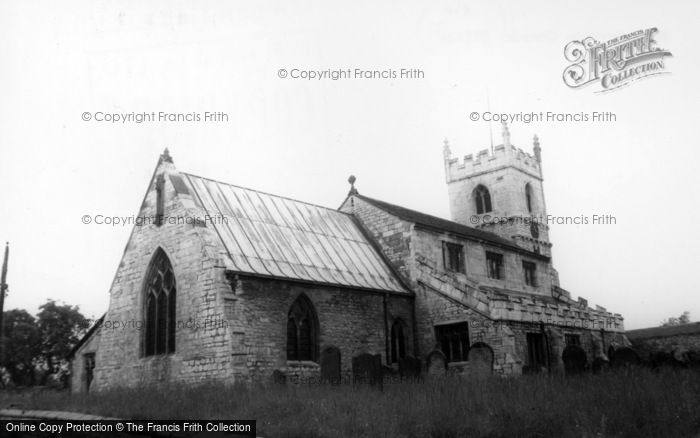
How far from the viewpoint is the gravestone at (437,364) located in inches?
702

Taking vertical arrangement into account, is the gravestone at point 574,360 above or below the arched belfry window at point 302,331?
below

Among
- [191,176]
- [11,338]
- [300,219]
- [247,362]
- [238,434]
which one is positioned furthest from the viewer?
[11,338]

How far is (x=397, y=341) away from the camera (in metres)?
25.2

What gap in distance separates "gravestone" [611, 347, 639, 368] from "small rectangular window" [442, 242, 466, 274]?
13.1 metres

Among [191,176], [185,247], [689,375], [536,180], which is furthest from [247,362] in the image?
[536,180]

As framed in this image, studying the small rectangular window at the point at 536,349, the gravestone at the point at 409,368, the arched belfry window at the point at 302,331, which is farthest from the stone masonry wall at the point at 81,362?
the small rectangular window at the point at 536,349

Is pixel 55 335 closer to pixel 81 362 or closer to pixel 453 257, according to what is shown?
pixel 81 362

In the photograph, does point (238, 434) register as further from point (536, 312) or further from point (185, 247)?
point (536, 312)

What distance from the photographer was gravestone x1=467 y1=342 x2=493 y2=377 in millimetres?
17141

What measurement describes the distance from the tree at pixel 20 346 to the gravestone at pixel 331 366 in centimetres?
3098

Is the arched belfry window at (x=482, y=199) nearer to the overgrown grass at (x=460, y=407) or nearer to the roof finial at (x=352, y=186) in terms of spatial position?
the roof finial at (x=352, y=186)

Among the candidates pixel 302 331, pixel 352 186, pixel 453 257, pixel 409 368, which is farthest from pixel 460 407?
pixel 352 186

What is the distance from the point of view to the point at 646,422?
32.1 ft

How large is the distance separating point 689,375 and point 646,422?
13.3 feet
